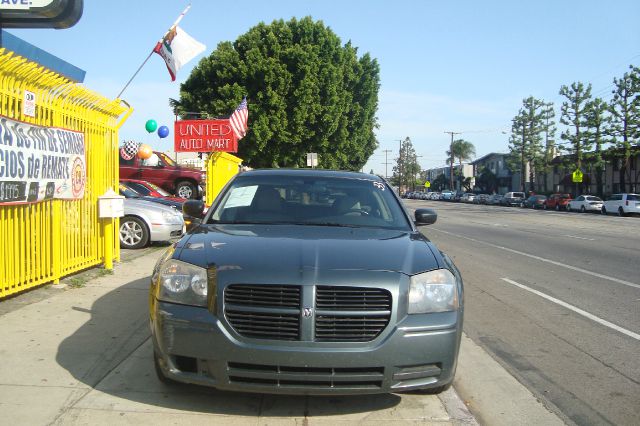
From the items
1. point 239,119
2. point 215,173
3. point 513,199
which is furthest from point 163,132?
point 513,199

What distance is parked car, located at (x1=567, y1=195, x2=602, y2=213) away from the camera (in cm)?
4764

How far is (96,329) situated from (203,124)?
10410 millimetres

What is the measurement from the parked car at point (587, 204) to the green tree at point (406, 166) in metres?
85.4

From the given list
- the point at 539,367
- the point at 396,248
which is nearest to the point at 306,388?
the point at 396,248

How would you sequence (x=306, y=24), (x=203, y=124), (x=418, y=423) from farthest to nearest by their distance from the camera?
(x=306, y=24)
(x=203, y=124)
(x=418, y=423)

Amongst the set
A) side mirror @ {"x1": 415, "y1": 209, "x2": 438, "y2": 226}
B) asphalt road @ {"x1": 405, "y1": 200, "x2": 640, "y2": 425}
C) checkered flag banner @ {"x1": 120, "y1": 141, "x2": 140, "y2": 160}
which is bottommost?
asphalt road @ {"x1": 405, "y1": 200, "x2": 640, "y2": 425}

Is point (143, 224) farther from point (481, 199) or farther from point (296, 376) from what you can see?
point (481, 199)

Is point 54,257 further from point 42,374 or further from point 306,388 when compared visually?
point 306,388

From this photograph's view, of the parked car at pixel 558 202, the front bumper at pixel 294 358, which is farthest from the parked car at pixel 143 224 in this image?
the parked car at pixel 558 202

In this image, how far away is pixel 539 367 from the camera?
520 centimetres

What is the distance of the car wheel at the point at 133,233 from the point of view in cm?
1199

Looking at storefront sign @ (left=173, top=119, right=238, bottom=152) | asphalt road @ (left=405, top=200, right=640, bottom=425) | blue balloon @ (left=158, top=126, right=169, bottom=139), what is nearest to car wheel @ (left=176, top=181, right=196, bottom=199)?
storefront sign @ (left=173, top=119, right=238, bottom=152)

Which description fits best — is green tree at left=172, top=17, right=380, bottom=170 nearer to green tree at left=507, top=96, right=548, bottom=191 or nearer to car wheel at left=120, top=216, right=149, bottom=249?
car wheel at left=120, top=216, right=149, bottom=249

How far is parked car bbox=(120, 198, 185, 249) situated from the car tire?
31.1 ft
